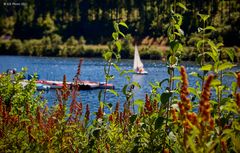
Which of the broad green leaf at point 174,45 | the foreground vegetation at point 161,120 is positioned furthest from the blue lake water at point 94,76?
the broad green leaf at point 174,45

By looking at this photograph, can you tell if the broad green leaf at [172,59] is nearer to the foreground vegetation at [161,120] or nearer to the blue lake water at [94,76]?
the foreground vegetation at [161,120]

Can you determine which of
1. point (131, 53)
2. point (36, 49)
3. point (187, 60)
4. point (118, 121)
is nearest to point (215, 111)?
point (118, 121)

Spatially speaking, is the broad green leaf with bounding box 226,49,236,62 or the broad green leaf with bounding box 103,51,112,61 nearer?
the broad green leaf with bounding box 226,49,236,62

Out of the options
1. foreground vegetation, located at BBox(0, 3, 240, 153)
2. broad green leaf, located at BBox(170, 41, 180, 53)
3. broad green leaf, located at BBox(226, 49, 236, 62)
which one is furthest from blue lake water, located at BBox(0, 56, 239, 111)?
broad green leaf, located at BBox(226, 49, 236, 62)

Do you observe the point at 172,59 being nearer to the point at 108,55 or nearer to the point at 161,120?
the point at 161,120

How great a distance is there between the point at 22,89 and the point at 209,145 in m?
12.8

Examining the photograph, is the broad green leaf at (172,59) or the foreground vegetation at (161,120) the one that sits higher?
the broad green leaf at (172,59)

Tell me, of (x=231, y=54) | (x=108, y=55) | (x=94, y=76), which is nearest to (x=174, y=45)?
(x=231, y=54)

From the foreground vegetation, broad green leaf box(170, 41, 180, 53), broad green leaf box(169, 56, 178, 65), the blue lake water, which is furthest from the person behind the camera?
the blue lake water

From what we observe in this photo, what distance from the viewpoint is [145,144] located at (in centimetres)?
648

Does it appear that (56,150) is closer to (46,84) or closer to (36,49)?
(46,84)

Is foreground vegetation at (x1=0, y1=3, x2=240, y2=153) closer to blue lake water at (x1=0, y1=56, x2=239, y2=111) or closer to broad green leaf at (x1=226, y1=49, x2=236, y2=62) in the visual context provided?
broad green leaf at (x1=226, y1=49, x2=236, y2=62)

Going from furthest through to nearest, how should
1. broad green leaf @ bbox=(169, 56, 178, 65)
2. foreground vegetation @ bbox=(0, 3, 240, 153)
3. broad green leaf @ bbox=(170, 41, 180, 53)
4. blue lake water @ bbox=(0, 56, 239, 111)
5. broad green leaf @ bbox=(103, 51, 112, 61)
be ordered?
blue lake water @ bbox=(0, 56, 239, 111), broad green leaf @ bbox=(103, 51, 112, 61), broad green leaf @ bbox=(169, 56, 178, 65), broad green leaf @ bbox=(170, 41, 180, 53), foreground vegetation @ bbox=(0, 3, 240, 153)

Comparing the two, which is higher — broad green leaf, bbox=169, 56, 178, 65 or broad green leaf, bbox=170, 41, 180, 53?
broad green leaf, bbox=170, 41, 180, 53
